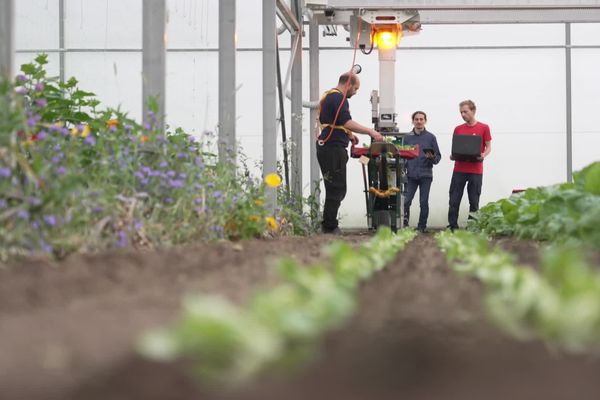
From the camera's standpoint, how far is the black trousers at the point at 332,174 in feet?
30.9

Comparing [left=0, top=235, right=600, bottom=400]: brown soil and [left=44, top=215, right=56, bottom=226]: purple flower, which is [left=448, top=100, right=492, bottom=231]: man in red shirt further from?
[left=0, top=235, right=600, bottom=400]: brown soil

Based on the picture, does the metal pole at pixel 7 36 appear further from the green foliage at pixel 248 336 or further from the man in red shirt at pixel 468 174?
the man in red shirt at pixel 468 174

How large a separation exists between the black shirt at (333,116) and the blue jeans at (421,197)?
10.4ft

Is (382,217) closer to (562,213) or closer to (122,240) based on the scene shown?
(562,213)

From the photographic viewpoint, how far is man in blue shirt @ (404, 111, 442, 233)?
12445 millimetres

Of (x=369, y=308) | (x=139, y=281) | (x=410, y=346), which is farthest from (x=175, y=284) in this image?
(x=410, y=346)

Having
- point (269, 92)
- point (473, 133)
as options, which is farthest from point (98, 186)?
point (473, 133)

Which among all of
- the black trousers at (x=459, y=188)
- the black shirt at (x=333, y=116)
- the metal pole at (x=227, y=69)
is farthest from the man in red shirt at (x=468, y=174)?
the metal pole at (x=227, y=69)

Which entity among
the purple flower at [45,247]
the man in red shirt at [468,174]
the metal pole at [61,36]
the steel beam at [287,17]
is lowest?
the purple flower at [45,247]

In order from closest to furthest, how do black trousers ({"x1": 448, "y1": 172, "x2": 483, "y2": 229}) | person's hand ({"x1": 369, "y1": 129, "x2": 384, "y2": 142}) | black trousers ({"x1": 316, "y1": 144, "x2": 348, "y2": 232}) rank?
1. black trousers ({"x1": 316, "y1": 144, "x2": 348, "y2": 232})
2. person's hand ({"x1": 369, "y1": 129, "x2": 384, "y2": 142})
3. black trousers ({"x1": 448, "y1": 172, "x2": 483, "y2": 229})

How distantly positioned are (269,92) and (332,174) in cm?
122

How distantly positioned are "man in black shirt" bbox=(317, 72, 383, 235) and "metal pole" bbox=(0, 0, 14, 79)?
17.9 ft

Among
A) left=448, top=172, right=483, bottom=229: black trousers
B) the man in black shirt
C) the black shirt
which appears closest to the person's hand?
the man in black shirt

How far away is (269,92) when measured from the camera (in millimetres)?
8570
